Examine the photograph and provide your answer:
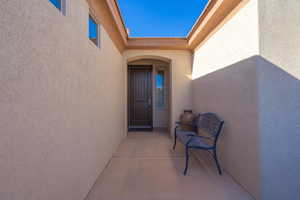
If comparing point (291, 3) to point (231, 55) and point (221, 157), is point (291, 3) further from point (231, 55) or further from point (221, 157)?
point (221, 157)

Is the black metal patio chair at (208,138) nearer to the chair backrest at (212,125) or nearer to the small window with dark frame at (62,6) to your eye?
the chair backrest at (212,125)

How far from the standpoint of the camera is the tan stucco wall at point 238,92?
1622 mm

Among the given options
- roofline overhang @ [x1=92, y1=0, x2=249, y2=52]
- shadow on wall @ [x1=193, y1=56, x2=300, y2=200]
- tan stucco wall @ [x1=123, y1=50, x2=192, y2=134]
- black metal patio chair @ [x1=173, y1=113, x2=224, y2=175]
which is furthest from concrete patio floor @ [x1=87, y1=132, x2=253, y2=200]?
roofline overhang @ [x1=92, y1=0, x2=249, y2=52]

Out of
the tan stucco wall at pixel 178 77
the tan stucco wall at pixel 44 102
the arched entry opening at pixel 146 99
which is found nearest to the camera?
the tan stucco wall at pixel 44 102

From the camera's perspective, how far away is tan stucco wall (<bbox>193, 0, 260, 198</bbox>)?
5.32 feet

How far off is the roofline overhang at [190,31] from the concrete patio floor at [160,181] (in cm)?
243

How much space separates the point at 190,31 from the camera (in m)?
3.30

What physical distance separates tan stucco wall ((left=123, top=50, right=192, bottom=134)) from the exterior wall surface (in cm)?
247

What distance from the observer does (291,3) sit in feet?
5.02

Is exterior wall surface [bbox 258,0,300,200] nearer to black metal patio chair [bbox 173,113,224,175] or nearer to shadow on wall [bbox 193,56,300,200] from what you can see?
shadow on wall [bbox 193,56,300,200]

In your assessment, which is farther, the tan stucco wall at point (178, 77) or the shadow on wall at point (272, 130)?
the tan stucco wall at point (178, 77)

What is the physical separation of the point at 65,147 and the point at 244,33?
2.45 meters

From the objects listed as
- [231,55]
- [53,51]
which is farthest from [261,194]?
[53,51]

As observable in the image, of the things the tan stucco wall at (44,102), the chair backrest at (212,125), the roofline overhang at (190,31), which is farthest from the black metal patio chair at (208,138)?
the roofline overhang at (190,31)
